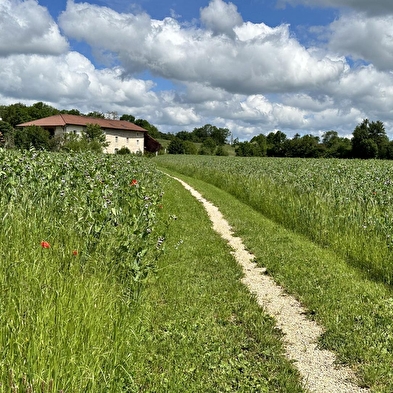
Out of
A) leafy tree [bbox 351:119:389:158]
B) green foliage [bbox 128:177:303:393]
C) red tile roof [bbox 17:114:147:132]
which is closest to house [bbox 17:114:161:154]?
red tile roof [bbox 17:114:147:132]

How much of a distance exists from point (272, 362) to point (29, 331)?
289cm

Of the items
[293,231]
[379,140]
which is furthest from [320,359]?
[379,140]

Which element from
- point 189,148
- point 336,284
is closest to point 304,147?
point 189,148

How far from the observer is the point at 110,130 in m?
89.4

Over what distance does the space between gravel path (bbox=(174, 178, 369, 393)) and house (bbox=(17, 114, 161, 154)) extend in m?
73.0

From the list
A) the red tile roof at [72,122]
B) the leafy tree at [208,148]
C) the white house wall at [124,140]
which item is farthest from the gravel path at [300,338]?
the leafy tree at [208,148]

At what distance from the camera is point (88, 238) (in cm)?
543

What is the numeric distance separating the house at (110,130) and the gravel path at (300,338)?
72971 mm

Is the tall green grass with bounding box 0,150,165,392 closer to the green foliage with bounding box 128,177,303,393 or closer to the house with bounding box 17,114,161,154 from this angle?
the green foliage with bounding box 128,177,303,393

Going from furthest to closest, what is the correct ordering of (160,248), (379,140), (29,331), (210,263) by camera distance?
(379,140) < (210,263) < (160,248) < (29,331)

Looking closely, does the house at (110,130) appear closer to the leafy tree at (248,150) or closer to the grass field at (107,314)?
the leafy tree at (248,150)

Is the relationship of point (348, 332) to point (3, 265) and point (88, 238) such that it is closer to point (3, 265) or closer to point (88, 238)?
point (88, 238)

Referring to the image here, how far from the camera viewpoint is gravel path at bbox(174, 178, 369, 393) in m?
4.23

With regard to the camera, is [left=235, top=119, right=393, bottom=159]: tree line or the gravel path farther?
[left=235, top=119, right=393, bottom=159]: tree line
